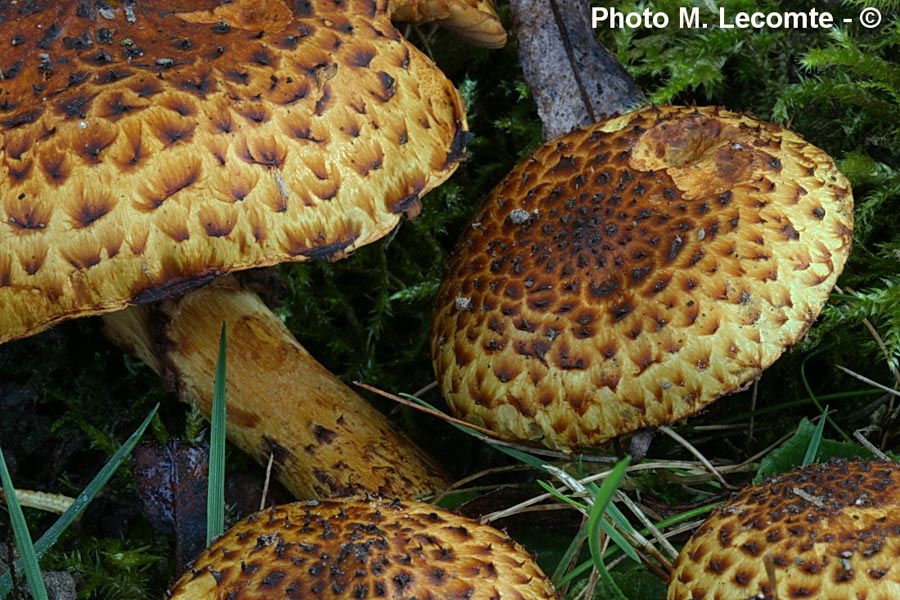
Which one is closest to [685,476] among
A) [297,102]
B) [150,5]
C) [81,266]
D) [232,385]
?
[232,385]

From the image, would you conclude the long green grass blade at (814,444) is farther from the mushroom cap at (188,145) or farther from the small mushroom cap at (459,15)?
the small mushroom cap at (459,15)

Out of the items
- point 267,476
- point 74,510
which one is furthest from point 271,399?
point 74,510

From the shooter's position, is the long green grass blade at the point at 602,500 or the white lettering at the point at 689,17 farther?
the white lettering at the point at 689,17

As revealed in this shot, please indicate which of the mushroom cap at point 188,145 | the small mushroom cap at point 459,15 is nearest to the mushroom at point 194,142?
the mushroom cap at point 188,145

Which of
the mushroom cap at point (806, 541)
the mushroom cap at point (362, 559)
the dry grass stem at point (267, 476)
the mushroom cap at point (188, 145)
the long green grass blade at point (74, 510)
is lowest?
the dry grass stem at point (267, 476)

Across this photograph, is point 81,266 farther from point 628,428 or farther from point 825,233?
point 825,233

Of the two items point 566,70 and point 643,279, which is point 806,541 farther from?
point 566,70
